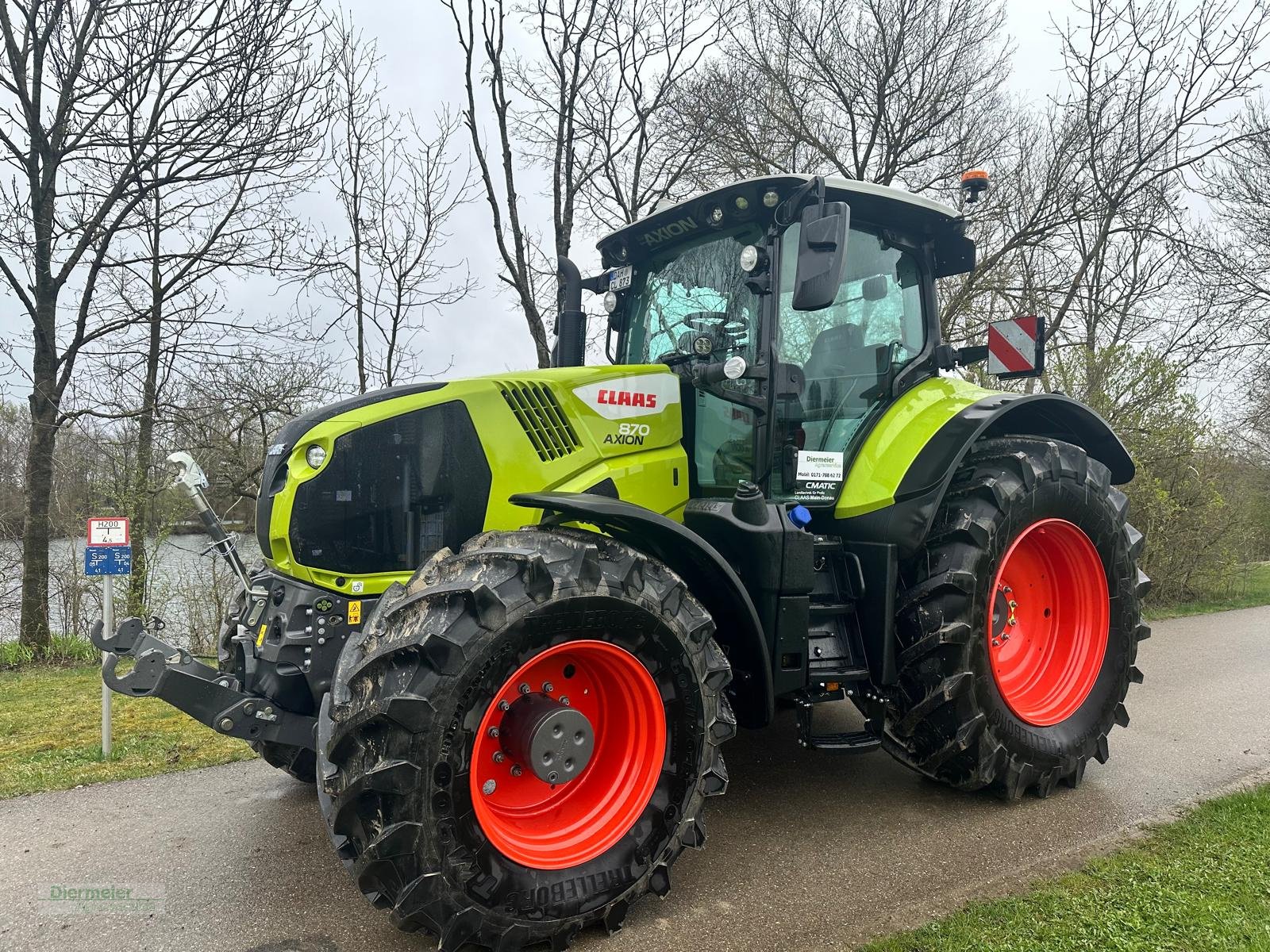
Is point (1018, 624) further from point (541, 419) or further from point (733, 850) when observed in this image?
point (541, 419)

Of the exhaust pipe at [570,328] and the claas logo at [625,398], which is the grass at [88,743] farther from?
the claas logo at [625,398]

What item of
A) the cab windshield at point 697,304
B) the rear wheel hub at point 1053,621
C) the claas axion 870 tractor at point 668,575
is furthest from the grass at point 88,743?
the rear wheel hub at point 1053,621

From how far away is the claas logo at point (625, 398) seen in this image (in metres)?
3.34

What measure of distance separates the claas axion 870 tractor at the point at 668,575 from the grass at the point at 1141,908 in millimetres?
611

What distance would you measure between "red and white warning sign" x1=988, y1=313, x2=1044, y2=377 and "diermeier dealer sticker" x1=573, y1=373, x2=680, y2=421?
6.64ft

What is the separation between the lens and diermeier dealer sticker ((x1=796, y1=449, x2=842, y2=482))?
3.58 metres

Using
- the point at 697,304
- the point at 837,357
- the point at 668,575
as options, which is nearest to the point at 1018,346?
the point at 837,357

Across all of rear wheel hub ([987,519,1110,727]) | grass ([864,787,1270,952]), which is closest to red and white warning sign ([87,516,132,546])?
grass ([864,787,1270,952])

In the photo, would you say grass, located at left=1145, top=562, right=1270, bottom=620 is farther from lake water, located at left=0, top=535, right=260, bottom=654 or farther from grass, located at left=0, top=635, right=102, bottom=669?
grass, located at left=0, top=635, right=102, bottom=669

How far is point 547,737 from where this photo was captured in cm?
258

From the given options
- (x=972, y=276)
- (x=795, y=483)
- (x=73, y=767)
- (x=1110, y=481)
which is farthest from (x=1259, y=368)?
(x=73, y=767)

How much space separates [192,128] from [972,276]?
10.3m

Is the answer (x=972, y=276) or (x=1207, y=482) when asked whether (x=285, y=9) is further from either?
(x=1207, y=482)

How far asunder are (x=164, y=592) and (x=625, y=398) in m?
8.35
